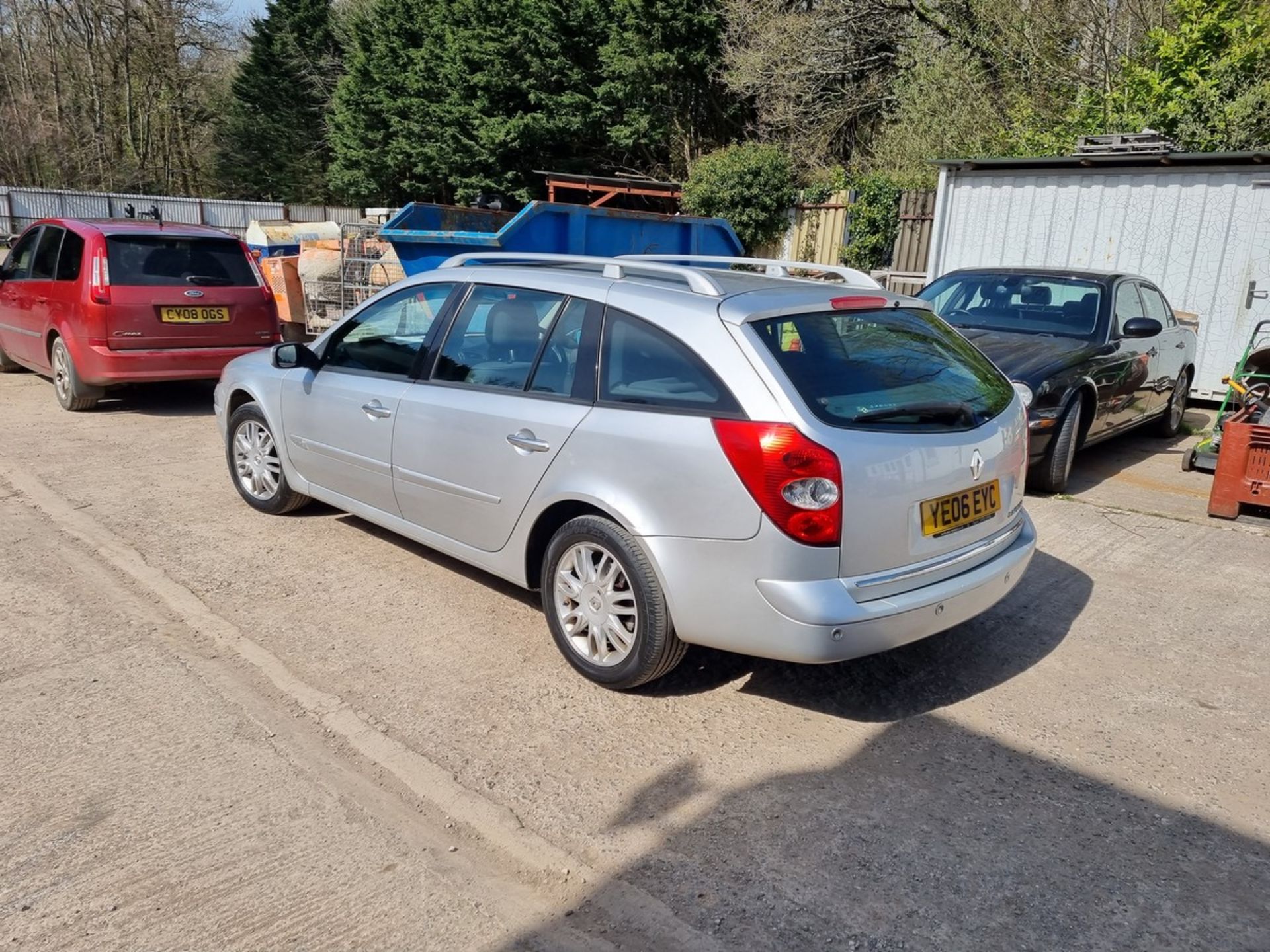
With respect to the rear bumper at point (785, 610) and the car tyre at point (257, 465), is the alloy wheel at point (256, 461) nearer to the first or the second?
the car tyre at point (257, 465)

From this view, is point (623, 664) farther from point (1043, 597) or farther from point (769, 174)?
point (769, 174)

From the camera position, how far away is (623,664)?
3.62 meters

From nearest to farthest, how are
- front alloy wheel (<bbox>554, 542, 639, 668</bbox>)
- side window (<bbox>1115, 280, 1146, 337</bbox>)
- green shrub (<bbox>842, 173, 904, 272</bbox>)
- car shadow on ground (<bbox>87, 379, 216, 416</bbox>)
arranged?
front alloy wheel (<bbox>554, 542, 639, 668</bbox>) → side window (<bbox>1115, 280, 1146, 337</bbox>) → car shadow on ground (<bbox>87, 379, 216, 416</bbox>) → green shrub (<bbox>842, 173, 904, 272</bbox>)

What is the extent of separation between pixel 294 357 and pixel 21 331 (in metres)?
6.13

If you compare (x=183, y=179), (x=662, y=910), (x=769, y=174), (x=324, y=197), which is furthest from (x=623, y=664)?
(x=183, y=179)

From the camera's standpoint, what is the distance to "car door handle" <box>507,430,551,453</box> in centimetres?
380

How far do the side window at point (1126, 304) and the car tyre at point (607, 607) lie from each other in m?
5.45

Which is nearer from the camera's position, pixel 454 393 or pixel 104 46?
pixel 454 393

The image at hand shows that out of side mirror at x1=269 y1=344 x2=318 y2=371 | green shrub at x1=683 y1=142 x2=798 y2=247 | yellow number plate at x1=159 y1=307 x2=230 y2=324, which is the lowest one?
yellow number plate at x1=159 y1=307 x2=230 y2=324

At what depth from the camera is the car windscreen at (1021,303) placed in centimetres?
743

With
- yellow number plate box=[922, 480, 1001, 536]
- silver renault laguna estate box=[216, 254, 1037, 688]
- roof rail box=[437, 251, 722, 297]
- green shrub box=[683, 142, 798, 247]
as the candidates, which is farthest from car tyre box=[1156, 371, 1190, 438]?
green shrub box=[683, 142, 798, 247]

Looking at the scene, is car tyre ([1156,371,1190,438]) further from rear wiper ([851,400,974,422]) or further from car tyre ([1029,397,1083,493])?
rear wiper ([851,400,974,422])

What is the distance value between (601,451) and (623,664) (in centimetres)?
81

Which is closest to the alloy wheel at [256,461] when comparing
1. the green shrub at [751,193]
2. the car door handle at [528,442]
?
the car door handle at [528,442]
